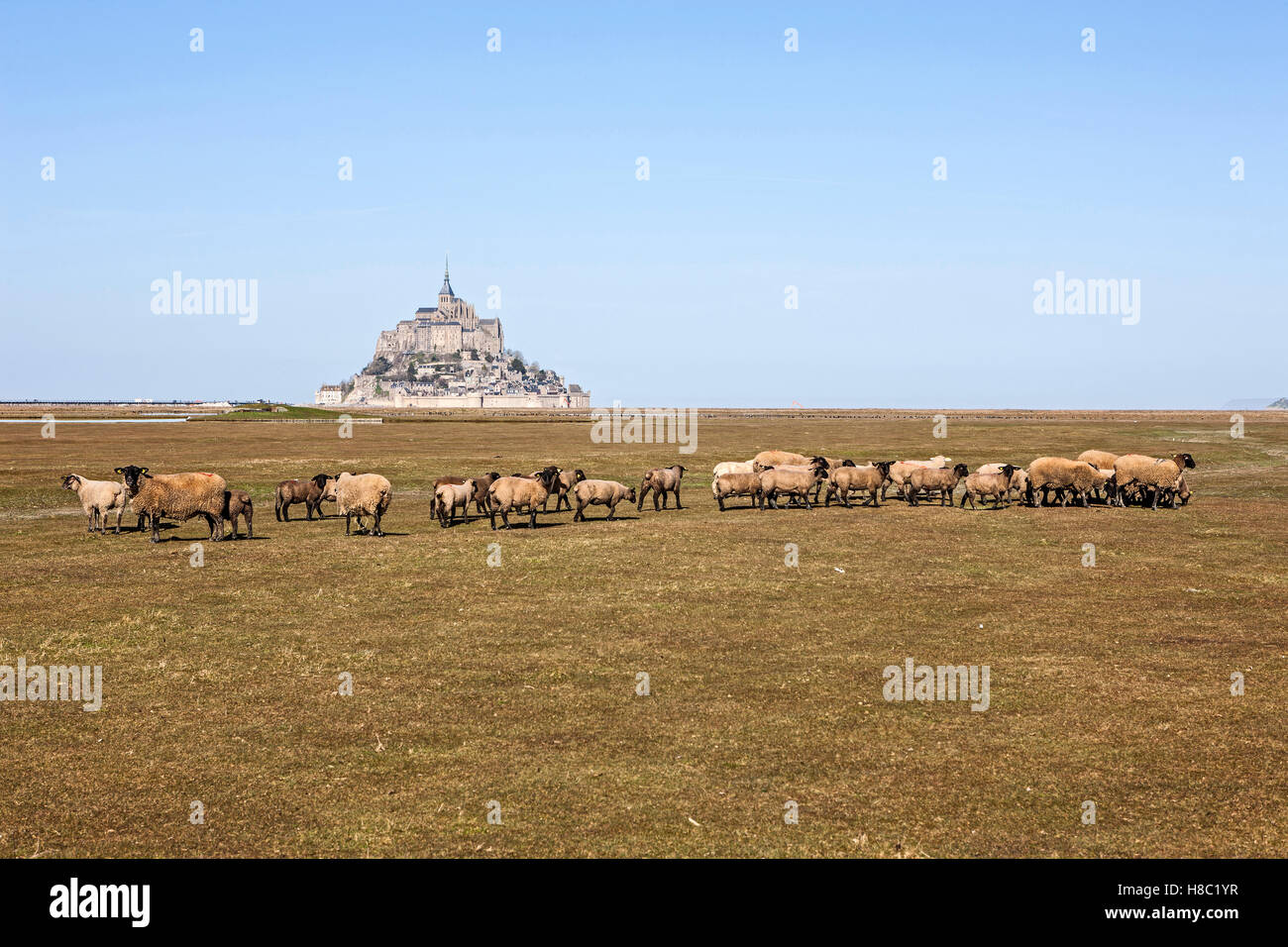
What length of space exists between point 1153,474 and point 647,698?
91.2 ft

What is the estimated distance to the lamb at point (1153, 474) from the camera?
33.4m

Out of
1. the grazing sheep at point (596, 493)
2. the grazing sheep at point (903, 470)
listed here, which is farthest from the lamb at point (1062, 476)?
the grazing sheep at point (596, 493)

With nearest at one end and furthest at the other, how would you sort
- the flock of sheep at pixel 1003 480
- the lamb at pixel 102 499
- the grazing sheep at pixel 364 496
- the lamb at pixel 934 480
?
the grazing sheep at pixel 364 496, the lamb at pixel 102 499, the flock of sheep at pixel 1003 480, the lamb at pixel 934 480

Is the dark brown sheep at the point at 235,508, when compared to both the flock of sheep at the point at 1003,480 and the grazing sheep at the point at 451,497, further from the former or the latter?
the flock of sheep at the point at 1003,480

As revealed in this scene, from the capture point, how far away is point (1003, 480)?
33.4 m

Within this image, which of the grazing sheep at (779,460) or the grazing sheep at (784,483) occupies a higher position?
the grazing sheep at (779,460)

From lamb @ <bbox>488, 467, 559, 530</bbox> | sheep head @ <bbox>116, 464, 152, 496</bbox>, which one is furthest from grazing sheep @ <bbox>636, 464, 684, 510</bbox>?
sheep head @ <bbox>116, 464, 152, 496</bbox>

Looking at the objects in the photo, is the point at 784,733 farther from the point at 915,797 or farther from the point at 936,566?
the point at 936,566

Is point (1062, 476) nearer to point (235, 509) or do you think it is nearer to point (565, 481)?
point (565, 481)

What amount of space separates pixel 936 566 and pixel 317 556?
1516cm

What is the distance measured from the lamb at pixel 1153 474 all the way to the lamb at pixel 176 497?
30.2 m

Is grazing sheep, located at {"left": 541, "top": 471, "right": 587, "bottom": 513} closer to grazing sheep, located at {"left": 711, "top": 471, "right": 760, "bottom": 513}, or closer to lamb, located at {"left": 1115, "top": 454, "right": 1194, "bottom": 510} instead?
grazing sheep, located at {"left": 711, "top": 471, "right": 760, "bottom": 513}
